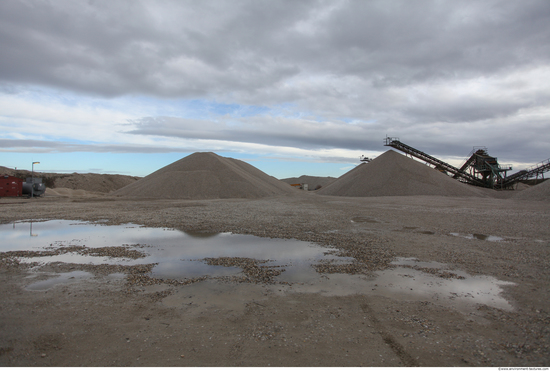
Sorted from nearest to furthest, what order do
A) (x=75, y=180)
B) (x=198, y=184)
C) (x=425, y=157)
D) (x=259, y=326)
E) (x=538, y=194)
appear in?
(x=259, y=326), (x=538, y=194), (x=198, y=184), (x=425, y=157), (x=75, y=180)

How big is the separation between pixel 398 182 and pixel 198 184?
29431mm

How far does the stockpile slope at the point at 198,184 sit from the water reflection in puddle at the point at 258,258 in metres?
25.7

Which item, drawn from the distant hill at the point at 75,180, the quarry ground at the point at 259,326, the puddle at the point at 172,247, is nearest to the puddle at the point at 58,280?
the quarry ground at the point at 259,326

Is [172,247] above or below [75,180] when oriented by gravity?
below

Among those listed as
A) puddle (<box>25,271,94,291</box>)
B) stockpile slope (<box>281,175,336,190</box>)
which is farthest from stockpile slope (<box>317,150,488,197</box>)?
stockpile slope (<box>281,175,336,190</box>)

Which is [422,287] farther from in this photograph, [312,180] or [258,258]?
[312,180]

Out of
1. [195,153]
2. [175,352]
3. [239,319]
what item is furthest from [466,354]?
[195,153]

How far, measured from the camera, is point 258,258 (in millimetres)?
9031

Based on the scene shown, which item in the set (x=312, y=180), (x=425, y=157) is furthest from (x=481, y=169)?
(x=312, y=180)

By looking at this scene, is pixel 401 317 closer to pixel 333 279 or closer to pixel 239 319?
pixel 333 279

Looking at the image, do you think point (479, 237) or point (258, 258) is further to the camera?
point (479, 237)

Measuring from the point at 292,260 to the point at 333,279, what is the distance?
1.96m

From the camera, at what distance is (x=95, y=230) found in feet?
46.9

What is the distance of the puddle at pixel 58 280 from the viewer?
6.41 meters
